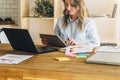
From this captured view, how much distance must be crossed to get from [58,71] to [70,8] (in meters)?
1.39

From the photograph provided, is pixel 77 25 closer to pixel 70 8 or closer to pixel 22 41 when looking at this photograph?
pixel 70 8

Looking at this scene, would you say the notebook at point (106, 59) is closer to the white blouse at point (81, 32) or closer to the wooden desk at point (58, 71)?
the wooden desk at point (58, 71)

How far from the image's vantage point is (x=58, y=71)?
137 cm

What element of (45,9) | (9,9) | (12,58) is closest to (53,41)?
(12,58)

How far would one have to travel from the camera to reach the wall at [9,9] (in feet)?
14.7

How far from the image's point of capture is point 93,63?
1.56 m

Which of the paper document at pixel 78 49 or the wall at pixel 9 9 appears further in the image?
the wall at pixel 9 9

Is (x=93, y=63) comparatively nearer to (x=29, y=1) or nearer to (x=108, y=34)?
(x=108, y=34)

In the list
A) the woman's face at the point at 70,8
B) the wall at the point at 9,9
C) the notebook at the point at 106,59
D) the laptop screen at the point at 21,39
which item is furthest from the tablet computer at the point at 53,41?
the wall at the point at 9,9

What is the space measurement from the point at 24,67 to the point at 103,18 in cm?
258

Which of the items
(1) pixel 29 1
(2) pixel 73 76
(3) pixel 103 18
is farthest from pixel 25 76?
(1) pixel 29 1

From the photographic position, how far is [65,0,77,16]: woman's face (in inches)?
104

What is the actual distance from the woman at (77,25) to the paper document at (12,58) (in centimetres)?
98

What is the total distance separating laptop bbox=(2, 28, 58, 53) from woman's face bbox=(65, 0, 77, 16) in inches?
28.4
